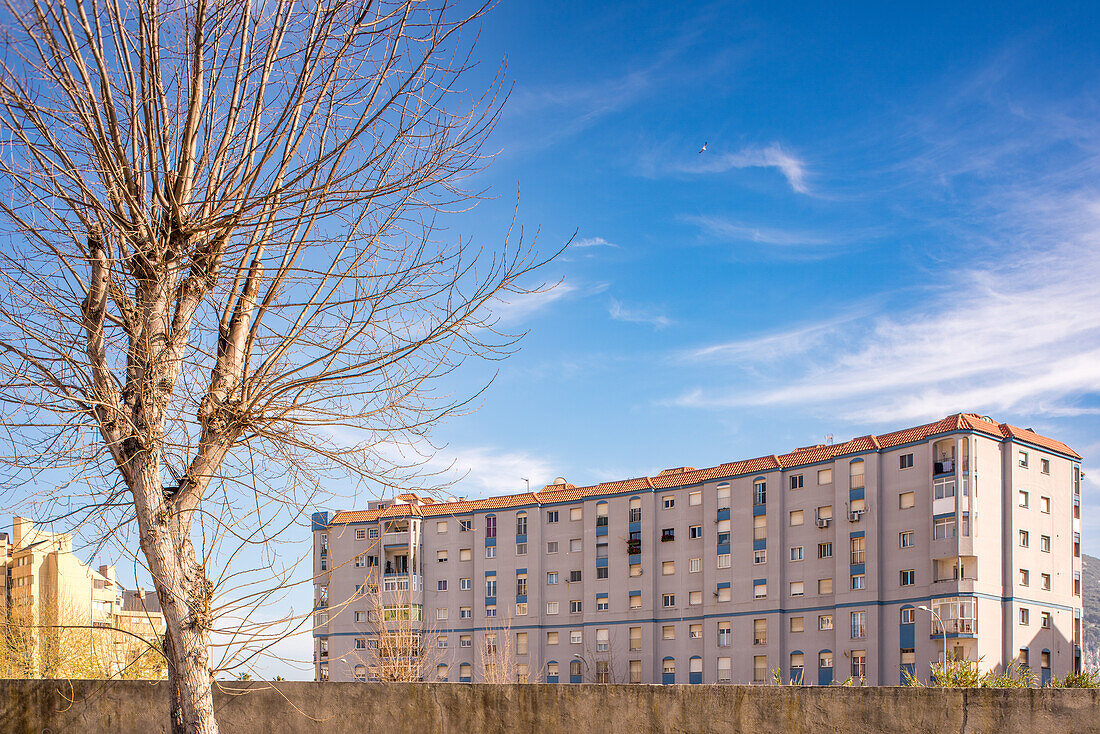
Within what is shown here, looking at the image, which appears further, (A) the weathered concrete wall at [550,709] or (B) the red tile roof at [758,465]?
(B) the red tile roof at [758,465]

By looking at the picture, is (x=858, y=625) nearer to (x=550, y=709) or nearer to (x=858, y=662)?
(x=858, y=662)

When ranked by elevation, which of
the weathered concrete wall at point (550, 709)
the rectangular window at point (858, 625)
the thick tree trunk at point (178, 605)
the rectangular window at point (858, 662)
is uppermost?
the thick tree trunk at point (178, 605)

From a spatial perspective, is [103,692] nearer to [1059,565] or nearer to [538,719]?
[538,719]

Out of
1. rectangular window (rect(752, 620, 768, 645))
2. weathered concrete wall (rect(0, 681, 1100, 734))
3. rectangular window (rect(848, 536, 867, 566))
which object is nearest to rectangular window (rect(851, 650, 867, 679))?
rectangular window (rect(848, 536, 867, 566))

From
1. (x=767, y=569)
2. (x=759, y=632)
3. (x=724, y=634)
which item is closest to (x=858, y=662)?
(x=759, y=632)

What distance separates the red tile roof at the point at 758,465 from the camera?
53281 mm

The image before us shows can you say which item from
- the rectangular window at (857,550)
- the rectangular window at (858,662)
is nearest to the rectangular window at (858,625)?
the rectangular window at (858,662)

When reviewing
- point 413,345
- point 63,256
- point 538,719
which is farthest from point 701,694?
point 63,256

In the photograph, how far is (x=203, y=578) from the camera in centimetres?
510

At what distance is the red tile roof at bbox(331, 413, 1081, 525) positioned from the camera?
175ft

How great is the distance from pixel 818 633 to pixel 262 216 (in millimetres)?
54716

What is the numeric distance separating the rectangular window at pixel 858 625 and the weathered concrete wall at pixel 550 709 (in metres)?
50.3

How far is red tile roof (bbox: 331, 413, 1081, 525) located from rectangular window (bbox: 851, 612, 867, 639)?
8536mm

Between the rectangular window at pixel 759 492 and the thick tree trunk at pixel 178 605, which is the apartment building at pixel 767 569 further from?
the thick tree trunk at pixel 178 605
